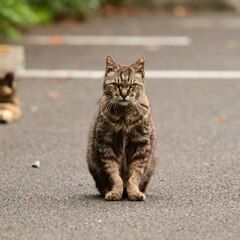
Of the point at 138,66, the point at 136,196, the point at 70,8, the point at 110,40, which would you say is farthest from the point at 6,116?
the point at 70,8

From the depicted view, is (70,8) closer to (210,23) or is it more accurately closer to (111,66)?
(210,23)

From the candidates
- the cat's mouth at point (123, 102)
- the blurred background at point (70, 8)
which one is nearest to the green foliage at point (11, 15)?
the blurred background at point (70, 8)

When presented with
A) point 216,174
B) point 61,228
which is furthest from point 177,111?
point 61,228

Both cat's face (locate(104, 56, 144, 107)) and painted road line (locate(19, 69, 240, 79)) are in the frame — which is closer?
cat's face (locate(104, 56, 144, 107))

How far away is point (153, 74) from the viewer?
1511 centimetres

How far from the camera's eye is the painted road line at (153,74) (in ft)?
48.9

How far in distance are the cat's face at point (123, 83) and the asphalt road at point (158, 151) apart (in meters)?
Answer: 0.84

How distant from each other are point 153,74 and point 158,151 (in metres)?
4.58

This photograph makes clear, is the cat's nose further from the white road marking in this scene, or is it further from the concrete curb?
the concrete curb

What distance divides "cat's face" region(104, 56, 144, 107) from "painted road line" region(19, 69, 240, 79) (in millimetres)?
6523

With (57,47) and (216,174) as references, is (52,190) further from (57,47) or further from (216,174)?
(57,47)

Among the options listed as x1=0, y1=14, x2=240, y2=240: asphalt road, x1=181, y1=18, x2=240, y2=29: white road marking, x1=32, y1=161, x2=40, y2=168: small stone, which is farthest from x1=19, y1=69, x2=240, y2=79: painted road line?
x1=32, y1=161, x2=40, y2=168: small stone

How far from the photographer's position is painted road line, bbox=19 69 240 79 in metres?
14.9

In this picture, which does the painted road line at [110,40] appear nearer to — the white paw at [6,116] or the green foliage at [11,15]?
the green foliage at [11,15]
